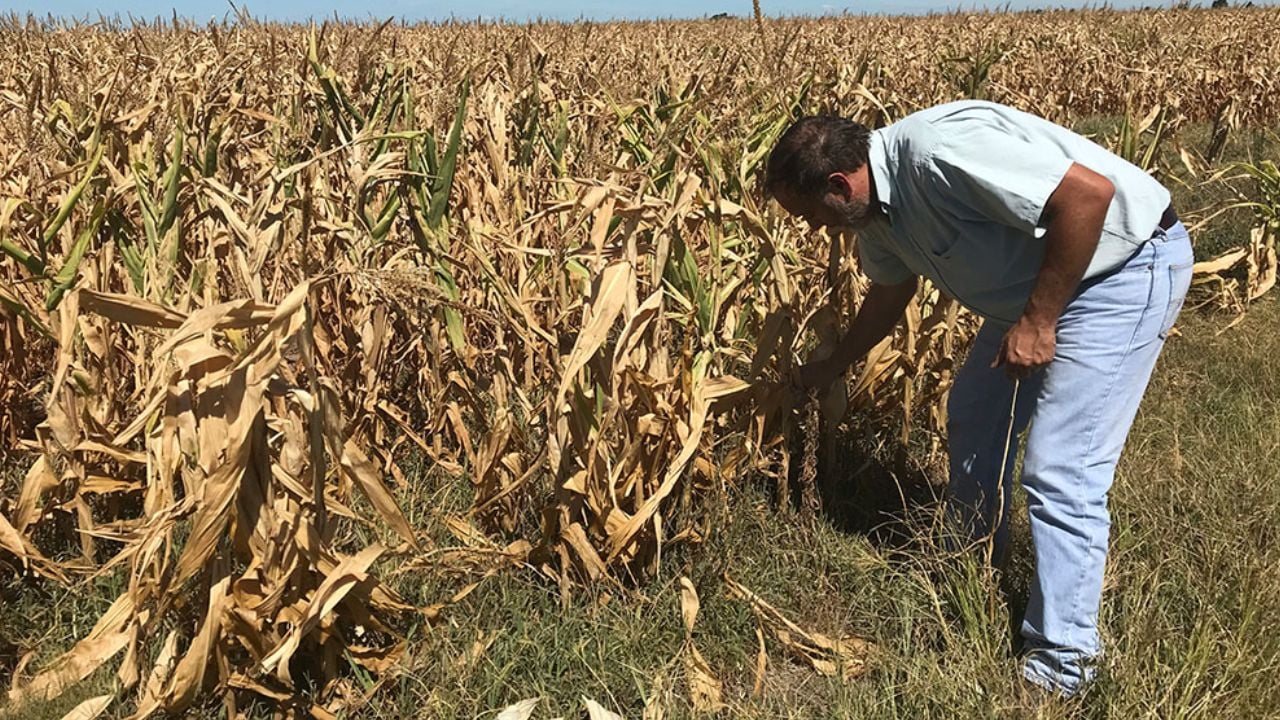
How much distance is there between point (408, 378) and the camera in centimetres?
397

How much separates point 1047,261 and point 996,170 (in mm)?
252

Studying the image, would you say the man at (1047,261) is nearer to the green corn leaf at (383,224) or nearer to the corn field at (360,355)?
the corn field at (360,355)

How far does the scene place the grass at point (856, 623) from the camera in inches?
93.0

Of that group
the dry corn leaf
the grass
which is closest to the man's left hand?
the grass

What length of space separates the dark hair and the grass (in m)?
1.11

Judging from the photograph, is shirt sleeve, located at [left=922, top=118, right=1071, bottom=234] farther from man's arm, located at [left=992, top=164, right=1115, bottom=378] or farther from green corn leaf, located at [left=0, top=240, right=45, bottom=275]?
green corn leaf, located at [left=0, top=240, right=45, bottom=275]

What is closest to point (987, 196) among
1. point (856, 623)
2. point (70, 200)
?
point (856, 623)

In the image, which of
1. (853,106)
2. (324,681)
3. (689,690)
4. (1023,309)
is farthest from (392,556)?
(853,106)

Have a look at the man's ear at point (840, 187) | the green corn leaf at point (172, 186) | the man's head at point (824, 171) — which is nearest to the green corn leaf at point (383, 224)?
the green corn leaf at point (172, 186)

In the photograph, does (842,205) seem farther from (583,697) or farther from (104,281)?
(104,281)

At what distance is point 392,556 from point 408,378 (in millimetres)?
1225

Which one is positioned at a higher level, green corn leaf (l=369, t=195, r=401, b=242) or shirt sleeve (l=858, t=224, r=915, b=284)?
green corn leaf (l=369, t=195, r=401, b=242)

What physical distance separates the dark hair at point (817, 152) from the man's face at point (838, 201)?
18 mm

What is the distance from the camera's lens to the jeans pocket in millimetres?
2516
